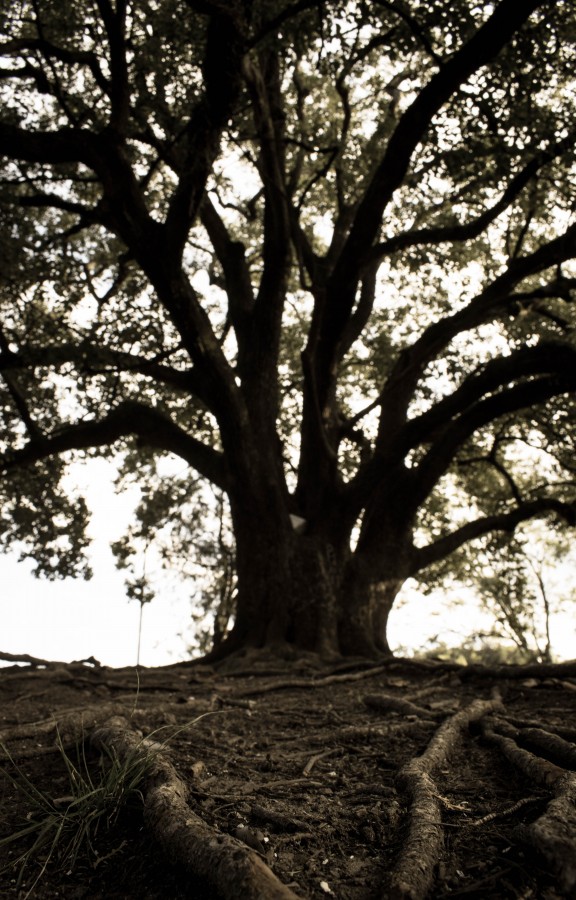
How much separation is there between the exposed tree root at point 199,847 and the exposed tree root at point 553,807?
2.53ft

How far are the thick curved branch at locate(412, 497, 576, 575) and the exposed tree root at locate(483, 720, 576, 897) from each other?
6852 mm

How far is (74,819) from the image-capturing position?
2432mm

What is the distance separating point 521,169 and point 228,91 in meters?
4.48

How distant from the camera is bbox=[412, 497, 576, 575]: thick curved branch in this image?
1038 cm

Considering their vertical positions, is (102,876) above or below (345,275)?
below

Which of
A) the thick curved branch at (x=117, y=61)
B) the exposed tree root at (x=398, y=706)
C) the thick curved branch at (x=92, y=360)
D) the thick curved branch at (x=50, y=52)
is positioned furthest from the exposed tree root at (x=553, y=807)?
the thick curved branch at (x=50, y=52)

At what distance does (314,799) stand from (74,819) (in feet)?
3.41

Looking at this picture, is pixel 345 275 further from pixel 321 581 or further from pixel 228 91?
pixel 321 581

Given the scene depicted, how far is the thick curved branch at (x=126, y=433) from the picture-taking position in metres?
9.97

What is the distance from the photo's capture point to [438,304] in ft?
43.2

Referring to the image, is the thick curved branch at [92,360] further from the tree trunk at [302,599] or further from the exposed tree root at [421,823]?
the exposed tree root at [421,823]

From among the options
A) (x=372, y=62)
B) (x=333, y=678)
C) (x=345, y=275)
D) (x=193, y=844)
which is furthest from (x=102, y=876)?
(x=372, y=62)

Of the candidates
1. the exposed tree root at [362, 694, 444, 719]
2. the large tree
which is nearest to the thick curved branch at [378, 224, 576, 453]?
the large tree

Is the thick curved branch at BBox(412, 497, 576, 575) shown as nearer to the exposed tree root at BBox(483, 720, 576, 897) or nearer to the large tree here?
the large tree
